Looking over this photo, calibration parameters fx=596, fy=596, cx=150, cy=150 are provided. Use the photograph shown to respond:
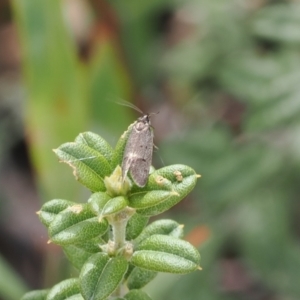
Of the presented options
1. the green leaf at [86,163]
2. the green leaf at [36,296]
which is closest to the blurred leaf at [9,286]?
the green leaf at [36,296]

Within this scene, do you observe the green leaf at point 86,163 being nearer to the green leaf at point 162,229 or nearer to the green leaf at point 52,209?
the green leaf at point 52,209

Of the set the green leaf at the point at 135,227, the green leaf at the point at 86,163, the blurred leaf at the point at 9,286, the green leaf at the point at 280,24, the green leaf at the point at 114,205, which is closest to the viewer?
the green leaf at the point at 114,205

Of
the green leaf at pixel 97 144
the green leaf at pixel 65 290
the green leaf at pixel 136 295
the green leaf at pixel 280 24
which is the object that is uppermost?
the green leaf at pixel 280 24

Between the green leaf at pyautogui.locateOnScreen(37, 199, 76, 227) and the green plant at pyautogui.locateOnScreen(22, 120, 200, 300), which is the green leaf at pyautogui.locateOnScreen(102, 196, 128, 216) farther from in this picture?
the green leaf at pyautogui.locateOnScreen(37, 199, 76, 227)

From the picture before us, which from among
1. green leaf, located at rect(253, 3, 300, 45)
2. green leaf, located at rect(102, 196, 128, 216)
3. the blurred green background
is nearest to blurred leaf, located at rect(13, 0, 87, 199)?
the blurred green background

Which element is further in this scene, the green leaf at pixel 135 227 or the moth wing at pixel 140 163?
the green leaf at pixel 135 227

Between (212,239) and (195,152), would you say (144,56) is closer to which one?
(195,152)

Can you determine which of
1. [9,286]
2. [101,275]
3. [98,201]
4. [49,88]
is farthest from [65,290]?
[49,88]

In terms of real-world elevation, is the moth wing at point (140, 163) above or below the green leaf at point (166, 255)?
above

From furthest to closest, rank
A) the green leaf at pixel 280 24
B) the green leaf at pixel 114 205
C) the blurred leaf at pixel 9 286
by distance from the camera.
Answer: the green leaf at pixel 280 24 < the blurred leaf at pixel 9 286 < the green leaf at pixel 114 205
